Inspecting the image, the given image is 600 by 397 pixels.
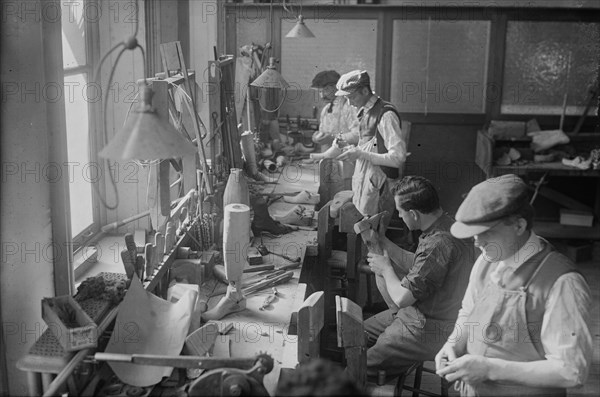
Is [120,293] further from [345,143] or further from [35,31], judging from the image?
[345,143]

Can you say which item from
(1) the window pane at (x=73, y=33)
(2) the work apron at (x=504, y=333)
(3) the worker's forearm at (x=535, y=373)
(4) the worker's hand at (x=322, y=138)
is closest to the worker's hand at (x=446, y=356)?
(2) the work apron at (x=504, y=333)

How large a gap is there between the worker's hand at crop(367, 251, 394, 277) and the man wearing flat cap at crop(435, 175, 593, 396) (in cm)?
110

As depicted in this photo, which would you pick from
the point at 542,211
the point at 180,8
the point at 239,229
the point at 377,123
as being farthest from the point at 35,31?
the point at 542,211

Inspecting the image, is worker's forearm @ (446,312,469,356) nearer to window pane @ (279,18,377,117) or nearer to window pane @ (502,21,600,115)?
window pane @ (279,18,377,117)

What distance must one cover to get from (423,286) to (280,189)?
2642 mm

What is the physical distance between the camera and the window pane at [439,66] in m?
8.01


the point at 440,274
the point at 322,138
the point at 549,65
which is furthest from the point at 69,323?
the point at 549,65

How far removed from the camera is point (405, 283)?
12.3ft

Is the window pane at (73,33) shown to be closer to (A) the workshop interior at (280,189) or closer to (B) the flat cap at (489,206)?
(A) the workshop interior at (280,189)

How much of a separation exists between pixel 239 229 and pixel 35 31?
4.47ft

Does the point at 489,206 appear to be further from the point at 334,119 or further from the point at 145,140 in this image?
the point at 334,119

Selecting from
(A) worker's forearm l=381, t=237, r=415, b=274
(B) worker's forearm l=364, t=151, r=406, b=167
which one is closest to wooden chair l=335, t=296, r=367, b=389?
(A) worker's forearm l=381, t=237, r=415, b=274

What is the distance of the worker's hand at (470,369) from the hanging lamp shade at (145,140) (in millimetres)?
1276

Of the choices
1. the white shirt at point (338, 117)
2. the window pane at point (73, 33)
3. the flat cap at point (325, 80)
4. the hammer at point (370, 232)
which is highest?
the window pane at point (73, 33)
